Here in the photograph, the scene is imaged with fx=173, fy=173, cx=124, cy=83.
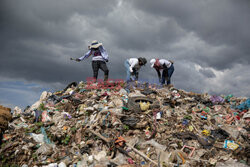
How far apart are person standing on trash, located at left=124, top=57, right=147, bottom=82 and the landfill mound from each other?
4.06 feet

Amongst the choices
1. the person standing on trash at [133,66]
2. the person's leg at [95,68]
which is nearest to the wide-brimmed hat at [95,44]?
the person's leg at [95,68]

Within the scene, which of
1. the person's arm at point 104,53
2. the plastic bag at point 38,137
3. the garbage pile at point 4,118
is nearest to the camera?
the plastic bag at point 38,137

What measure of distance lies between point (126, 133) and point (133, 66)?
396 cm

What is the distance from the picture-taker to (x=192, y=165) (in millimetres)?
4504

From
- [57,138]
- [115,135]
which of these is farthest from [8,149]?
[115,135]

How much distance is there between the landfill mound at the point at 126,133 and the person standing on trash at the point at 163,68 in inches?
A: 90.2

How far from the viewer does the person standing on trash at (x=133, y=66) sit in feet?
28.6

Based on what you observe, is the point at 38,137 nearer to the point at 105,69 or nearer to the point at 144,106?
the point at 144,106

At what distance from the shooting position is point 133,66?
8711 millimetres

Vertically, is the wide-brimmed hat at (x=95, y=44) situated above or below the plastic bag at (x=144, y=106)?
above

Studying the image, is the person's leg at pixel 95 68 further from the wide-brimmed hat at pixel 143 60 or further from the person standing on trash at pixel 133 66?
the wide-brimmed hat at pixel 143 60

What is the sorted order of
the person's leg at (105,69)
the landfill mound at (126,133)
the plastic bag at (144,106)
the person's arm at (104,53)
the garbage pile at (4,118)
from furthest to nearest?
the person's arm at (104,53), the person's leg at (105,69), the plastic bag at (144,106), the garbage pile at (4,118), the landfill mound at (126,133)

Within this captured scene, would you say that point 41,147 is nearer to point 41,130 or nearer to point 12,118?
point 41,130

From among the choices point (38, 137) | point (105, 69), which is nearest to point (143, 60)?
point (105, 69)
